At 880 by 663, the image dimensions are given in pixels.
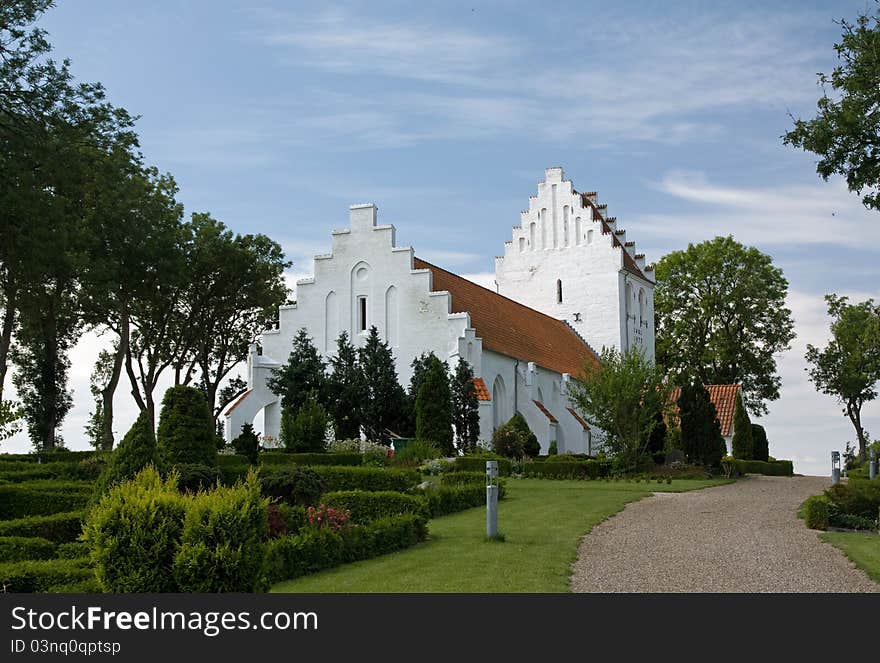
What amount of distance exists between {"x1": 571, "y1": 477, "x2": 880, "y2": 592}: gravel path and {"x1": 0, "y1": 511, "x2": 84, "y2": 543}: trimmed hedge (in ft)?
24.9

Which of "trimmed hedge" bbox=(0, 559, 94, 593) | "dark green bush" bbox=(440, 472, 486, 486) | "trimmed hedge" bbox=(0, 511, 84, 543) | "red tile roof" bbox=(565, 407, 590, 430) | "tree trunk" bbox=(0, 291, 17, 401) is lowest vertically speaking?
"trimmed hedge" bbox=(0, 559, 94, 593)

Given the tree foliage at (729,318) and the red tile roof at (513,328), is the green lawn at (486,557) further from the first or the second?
the tree foliage at (729,318)

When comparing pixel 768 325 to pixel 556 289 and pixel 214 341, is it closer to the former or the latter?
pixel 556 289

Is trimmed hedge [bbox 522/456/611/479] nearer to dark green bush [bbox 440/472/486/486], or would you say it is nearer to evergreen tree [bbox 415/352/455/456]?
evergreen tree [bbox 415/352/455/456]

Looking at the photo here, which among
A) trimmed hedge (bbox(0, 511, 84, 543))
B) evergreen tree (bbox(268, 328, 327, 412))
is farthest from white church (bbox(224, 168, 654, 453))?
trimmed hedge (bbox(0, 511, 84, 543))

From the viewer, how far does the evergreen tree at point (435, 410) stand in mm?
33031

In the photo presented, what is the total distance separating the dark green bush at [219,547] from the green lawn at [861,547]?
7616mm

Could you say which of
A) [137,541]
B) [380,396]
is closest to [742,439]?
[380,396]

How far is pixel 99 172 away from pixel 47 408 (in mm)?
15608

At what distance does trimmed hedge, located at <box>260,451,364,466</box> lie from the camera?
89.0ft

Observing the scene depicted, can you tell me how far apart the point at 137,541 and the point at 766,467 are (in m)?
35.5

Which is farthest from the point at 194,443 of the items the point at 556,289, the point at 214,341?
the point at 556,289

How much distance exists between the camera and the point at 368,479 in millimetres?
20000

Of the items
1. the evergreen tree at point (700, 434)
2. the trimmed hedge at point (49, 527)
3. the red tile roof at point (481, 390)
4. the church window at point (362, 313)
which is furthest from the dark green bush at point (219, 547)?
the church window at point (362, 313)
